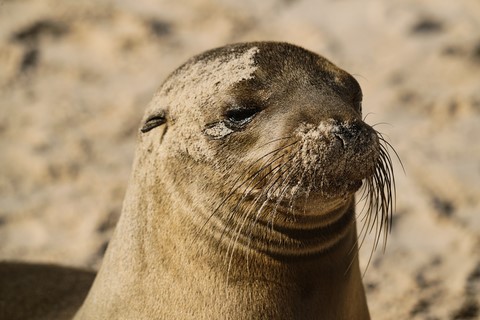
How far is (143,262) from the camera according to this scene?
A: 333 centimetres

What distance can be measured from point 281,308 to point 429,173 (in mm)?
3074

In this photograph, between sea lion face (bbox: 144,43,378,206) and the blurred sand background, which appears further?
the blurred sand background

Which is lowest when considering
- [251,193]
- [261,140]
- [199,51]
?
[251,193]

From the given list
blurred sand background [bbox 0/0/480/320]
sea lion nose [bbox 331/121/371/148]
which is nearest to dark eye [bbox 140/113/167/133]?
sea lion nose [bbox 331/121/371/148]

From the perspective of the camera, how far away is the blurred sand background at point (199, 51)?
529 centimetres

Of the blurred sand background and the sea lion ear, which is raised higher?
the blurred sand background

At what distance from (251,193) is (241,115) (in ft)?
1.01

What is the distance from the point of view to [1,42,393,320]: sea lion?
116 inches

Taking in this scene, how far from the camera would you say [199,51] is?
734cm

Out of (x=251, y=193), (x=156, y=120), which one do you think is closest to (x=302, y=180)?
(x=251, y=193)

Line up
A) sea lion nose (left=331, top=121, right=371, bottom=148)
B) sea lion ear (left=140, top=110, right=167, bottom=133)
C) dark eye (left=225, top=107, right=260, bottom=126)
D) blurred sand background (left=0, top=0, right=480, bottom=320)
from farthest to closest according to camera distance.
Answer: blurred sand background (left=0, top=0, right=480, bottom=320) → sea lion ear (left=140, top=110, right=167, bottom=133) → dark eye (left=225, top=107, right=260, bottom=126) → sea lion nose (left=331, top=121, right=371, bottom=148)

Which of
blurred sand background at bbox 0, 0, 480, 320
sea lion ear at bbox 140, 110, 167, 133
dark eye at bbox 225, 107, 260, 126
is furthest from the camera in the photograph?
blurred sand background at bbox 0, 0, 480, 320

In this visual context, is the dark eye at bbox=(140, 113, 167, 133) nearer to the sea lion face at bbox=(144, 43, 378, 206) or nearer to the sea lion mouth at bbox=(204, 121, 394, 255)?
the sea lion face at bbox=(144, 43, 378, 206)

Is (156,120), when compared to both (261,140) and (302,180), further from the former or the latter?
(302,180)
